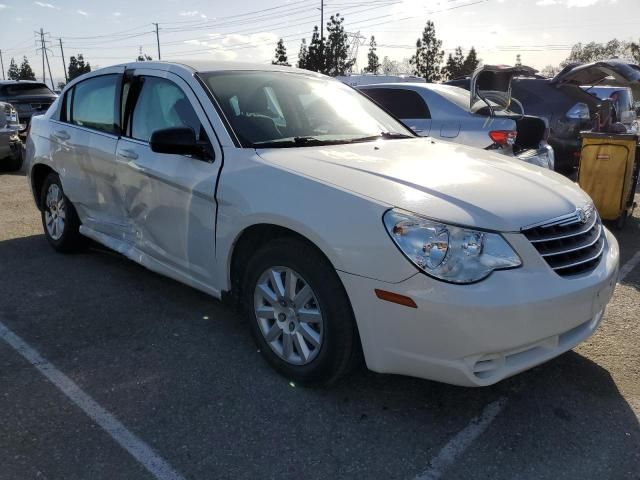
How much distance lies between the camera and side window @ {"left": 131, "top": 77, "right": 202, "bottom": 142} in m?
3.59

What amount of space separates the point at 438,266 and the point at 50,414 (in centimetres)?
198

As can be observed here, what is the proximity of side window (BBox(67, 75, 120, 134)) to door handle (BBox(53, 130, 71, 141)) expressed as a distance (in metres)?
0.12

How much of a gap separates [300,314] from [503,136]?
169 inches

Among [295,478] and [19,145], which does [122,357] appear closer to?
[295,478]

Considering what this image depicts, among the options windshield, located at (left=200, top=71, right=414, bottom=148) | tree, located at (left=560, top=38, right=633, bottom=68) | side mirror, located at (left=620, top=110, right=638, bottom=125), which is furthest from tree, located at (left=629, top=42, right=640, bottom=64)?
windshield, located at (left=200, top=71, right=414, bottom=148)

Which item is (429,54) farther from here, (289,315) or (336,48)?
(289,315)

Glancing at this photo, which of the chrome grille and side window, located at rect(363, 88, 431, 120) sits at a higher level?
side window, located at rect(363, 88, 431, 120)

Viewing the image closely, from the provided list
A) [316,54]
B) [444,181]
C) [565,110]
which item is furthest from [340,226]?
[316,54]

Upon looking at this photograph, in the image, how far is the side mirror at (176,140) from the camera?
10.5 feet

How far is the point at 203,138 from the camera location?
11.1 feet

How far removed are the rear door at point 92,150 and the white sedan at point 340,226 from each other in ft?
0.11

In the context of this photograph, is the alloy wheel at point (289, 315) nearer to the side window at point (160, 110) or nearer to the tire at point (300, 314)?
the tire at point (300, 314)

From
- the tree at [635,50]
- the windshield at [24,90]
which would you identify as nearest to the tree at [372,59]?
the tree at [635,50]

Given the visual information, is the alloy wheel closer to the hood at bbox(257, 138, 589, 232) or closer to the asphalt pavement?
the asphalt pavement
